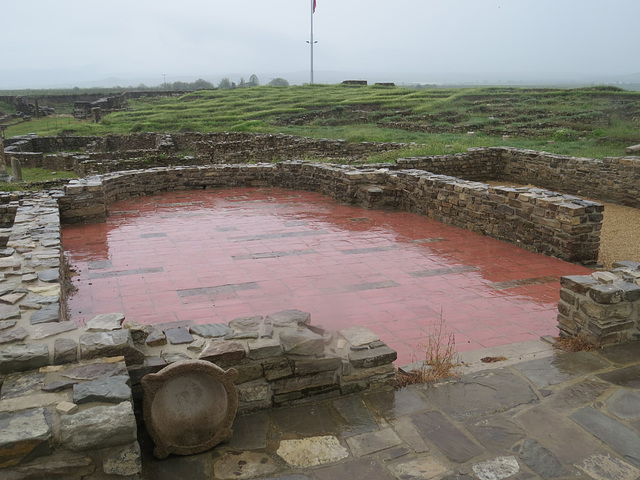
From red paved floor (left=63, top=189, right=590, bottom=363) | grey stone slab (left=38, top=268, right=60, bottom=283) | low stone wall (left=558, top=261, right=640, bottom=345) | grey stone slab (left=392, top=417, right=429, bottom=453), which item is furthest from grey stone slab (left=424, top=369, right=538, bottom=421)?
grey stone slab (left=38, top=268, right=60, bottom=283)

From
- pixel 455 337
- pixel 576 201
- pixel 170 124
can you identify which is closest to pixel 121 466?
pixel 455 337

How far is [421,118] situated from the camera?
79.5ft

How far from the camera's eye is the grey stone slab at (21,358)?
302 cm

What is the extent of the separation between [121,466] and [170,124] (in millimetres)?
26201

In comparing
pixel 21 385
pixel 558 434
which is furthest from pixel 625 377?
A: pixel 21 385

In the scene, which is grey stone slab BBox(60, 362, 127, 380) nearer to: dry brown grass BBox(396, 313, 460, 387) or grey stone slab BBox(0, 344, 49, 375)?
grey stone slab BBox(0, 344, 49, 375)

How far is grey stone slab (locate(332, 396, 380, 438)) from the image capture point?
3317 millimetres

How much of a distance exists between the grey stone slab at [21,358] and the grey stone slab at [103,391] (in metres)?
0.38

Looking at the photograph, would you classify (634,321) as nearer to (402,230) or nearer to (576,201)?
(576,201)

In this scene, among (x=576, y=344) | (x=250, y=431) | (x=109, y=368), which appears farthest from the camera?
(x=576, y=344)

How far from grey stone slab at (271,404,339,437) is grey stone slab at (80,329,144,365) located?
98 cm

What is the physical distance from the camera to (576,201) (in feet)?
24.0

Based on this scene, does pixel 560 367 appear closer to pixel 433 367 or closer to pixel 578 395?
pixel 578 395

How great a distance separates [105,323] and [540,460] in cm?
288
